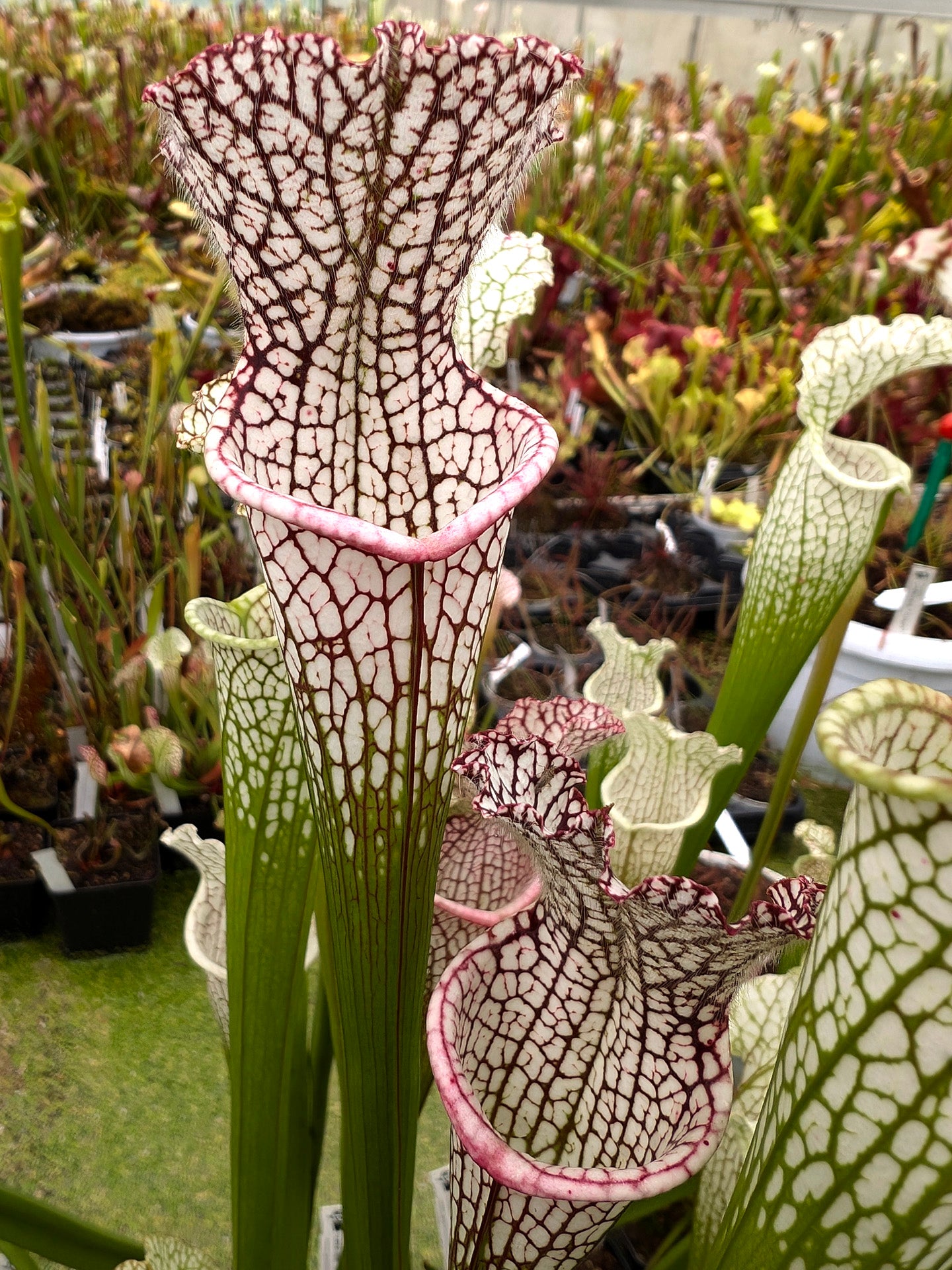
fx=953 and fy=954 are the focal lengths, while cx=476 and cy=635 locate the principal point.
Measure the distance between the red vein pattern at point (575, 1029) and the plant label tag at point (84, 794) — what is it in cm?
114

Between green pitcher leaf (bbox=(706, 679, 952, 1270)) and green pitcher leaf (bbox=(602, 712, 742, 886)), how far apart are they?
1.62 ft

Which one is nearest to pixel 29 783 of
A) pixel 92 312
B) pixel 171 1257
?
pixel 171 1257

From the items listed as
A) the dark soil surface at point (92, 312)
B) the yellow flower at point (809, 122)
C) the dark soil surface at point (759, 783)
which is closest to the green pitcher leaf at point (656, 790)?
the dark soil surface at point (759, 783)

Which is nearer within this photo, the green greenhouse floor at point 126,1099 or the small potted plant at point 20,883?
the green greenhouse floor at point 126,1099

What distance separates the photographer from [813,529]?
783mm

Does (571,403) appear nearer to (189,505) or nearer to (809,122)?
(189,505)

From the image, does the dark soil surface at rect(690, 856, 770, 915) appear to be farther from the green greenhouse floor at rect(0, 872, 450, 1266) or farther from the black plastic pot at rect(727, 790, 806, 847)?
the green greenhouse floor at rect(0, 872, 450, 1266)

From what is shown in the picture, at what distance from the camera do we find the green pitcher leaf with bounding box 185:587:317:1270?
0.54m

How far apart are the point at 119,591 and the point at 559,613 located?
0.91 metres

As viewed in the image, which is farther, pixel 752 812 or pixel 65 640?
pixel 65 640

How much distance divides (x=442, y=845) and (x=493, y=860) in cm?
29

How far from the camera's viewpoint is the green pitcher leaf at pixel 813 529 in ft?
2.54

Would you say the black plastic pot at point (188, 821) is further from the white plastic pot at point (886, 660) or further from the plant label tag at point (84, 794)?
the white plastic pot at point (886, 660)

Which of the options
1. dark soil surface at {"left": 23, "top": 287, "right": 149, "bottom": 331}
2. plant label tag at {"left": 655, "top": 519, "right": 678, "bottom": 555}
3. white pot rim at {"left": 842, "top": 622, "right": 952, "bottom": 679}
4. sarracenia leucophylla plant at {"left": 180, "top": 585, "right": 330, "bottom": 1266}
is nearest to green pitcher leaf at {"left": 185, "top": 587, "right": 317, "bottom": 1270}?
sarracenia leucophylla plant at {"left": 180, "top": 585, "right": 330, "bottom": 1266}
